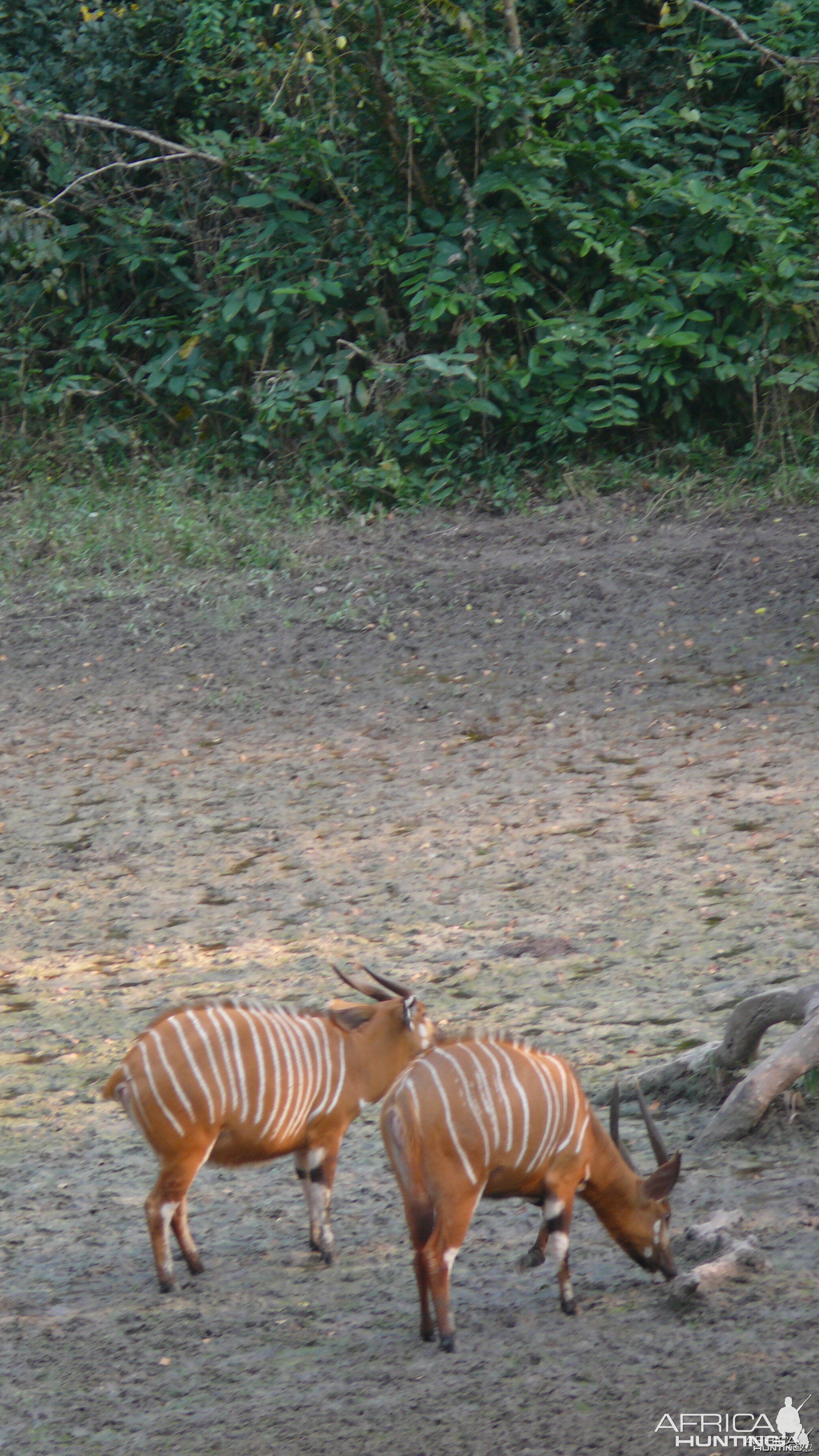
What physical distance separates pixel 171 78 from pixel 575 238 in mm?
4131

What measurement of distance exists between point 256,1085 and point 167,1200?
1.13 feet

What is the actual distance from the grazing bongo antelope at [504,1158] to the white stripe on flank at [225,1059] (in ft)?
1.35

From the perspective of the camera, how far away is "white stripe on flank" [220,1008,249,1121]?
3.37 meters

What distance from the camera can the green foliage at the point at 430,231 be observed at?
33.1 ft

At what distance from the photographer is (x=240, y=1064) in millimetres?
3393

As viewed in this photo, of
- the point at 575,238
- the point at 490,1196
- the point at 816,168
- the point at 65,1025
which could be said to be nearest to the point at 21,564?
the point at 575,238

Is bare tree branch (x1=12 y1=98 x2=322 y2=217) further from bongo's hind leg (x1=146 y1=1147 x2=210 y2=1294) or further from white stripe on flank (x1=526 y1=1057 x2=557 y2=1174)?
white stripe on flank (x1=526 y1=1057 x2=557 y2=1174)

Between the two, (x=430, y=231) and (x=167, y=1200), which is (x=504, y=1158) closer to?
(x=167, y=1200)

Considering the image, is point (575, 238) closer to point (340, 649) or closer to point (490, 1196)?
point (340, 649)

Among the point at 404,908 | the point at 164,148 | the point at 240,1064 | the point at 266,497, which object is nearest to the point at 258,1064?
the point at 240,1064

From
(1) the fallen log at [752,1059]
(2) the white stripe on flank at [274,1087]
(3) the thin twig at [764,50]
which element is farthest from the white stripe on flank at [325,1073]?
(3) the thin twig at [764,50]

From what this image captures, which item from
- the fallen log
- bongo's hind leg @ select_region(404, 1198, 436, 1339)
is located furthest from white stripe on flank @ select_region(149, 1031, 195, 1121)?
the fallen log

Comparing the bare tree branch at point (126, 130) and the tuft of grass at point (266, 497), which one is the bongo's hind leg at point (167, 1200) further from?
the bare tree branch at point (126, 130)

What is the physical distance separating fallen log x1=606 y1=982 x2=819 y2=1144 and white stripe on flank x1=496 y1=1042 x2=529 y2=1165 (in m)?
0.94
